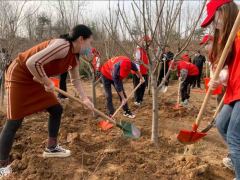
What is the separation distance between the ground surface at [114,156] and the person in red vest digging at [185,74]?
5.84ft

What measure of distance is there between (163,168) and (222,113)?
985 millimetres

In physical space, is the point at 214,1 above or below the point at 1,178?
above

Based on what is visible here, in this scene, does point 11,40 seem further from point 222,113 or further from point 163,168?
point 222,113

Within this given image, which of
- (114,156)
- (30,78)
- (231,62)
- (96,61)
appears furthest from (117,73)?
(231,62)

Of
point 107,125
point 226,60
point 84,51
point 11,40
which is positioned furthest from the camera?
point 11,40

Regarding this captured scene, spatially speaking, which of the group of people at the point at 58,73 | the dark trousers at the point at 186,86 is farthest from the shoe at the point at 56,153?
the dark trousers at the point at 186,86

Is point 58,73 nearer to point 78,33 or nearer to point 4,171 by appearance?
point 78,33

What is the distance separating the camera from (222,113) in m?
1.75

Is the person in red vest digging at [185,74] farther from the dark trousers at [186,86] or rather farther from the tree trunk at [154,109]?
the tree trunk at [154,109]

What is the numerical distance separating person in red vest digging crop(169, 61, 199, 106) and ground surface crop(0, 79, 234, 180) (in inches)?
70.1

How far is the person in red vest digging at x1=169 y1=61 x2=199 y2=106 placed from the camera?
531 centimetres

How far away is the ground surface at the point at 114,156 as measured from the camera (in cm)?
219

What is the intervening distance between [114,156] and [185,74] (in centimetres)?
347

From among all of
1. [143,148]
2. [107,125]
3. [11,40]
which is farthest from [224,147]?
[11,40]
